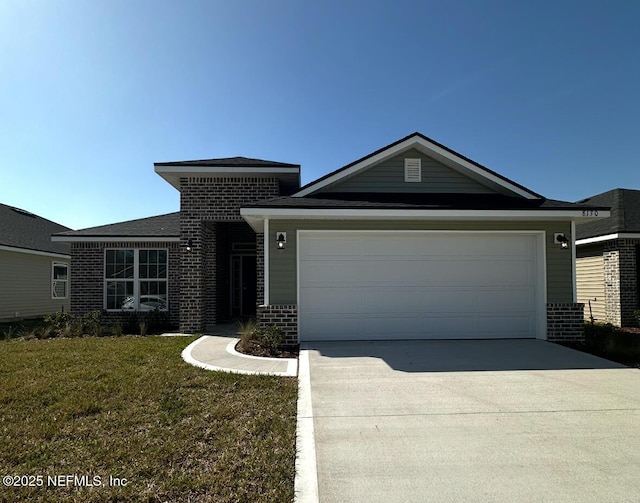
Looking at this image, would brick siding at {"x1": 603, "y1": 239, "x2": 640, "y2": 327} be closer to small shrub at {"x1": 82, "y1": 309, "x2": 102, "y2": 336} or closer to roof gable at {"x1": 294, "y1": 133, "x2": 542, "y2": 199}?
roof gable at {"x1": 294, "y1": 133, "x2": 542, "y2": 199}

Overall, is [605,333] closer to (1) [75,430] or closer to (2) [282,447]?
(2) [282,447]

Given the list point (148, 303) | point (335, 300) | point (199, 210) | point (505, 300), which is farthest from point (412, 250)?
point (148, 303)

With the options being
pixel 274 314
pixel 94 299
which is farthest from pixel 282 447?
pixel 94 299

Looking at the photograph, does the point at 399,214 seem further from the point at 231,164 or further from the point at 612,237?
the point at 612,237

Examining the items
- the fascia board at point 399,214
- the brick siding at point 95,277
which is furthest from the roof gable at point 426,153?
the brick siding at point 95,277

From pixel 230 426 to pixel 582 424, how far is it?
383cm

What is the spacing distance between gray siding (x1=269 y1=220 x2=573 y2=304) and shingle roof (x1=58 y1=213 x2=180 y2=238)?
16.9 ft

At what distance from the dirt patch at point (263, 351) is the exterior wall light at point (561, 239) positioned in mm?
6549

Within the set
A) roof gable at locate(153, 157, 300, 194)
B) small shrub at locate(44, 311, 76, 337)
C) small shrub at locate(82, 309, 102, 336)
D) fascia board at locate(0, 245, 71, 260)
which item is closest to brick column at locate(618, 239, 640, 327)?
roof gable at locate(153, 157, 300, 194)

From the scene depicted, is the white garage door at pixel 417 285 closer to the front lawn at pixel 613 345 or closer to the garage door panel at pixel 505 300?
the garage door panel at pixel 505 300

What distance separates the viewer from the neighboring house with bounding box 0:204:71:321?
49.3 ft

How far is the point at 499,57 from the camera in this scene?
1155 cm

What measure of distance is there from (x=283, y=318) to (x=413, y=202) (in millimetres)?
4000

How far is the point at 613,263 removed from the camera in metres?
12.2
